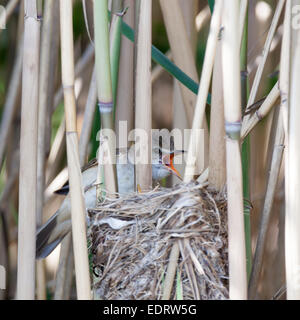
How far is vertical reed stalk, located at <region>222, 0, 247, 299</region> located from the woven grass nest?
159mm

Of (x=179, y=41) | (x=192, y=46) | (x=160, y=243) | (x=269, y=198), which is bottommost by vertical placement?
(x=160, y=243)

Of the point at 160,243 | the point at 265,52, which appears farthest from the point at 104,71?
the point at 265,52

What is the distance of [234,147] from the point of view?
0.98 metres

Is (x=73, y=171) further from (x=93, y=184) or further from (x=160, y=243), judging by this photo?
(x=93, y=184)

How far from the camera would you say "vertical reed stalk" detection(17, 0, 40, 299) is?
3.60ft

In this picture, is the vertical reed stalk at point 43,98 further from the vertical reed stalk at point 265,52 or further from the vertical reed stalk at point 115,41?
the vertical reed stalk at point 265,52

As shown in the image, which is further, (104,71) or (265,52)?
(265,52)

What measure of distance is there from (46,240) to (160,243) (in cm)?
64

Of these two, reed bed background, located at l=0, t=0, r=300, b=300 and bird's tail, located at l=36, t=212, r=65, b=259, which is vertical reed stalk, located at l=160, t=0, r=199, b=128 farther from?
bird's tail, located at l=36, t=212, r=65, b=259

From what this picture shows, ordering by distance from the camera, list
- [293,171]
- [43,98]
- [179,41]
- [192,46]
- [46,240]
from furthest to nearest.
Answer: [192,46]
[46,240]
[43,98]
[179,41]
[293,171]

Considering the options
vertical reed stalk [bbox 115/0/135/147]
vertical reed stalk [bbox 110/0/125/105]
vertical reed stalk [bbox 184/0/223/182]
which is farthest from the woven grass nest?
vertical reed stalk [bbox 115/0/135/147]

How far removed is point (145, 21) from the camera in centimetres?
118

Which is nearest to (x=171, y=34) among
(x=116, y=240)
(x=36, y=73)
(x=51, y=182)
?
(x=36, y=73)

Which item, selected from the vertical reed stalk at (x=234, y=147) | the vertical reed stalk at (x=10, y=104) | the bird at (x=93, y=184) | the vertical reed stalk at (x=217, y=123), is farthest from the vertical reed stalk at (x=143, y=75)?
the vertical reed stalk at (x=10, y=104)
